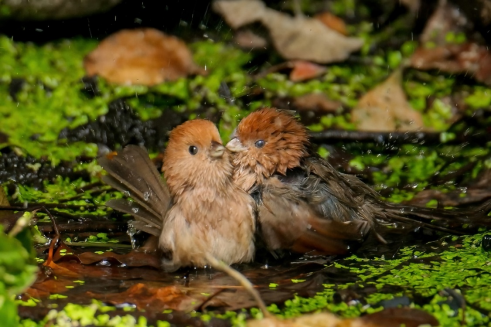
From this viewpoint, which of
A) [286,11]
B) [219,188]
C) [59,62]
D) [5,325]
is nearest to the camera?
[5,325]

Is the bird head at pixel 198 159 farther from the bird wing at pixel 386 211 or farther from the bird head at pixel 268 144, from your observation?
the bird wing at pixel 386 211

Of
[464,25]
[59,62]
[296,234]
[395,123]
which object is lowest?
[296,234]

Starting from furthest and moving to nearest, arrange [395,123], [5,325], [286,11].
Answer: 1. [286,11]
2. [395,123]
3. [5,325]

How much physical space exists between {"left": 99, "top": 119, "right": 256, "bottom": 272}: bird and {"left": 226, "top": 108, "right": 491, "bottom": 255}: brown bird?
0.41 ft

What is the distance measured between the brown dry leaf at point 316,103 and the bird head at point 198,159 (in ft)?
5.97

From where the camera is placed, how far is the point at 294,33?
686 cm

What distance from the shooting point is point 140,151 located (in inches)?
191

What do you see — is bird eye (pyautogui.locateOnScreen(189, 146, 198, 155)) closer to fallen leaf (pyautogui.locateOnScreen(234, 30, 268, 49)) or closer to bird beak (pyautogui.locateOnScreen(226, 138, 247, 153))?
bird beak (pyautogui.locateOnScreen(226, 138, 247, 153))

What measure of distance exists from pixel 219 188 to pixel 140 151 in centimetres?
64

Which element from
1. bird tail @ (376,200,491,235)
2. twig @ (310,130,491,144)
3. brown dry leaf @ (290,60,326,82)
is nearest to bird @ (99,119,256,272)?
bird tail @ (376,200,491,235)

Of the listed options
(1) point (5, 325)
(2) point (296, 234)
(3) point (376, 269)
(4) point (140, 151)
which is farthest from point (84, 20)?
(1) point (5, 325)

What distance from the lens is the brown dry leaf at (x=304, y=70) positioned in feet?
21.7

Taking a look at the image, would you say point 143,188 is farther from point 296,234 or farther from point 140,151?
point 296,234

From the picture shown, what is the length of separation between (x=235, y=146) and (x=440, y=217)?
133 centimetres
